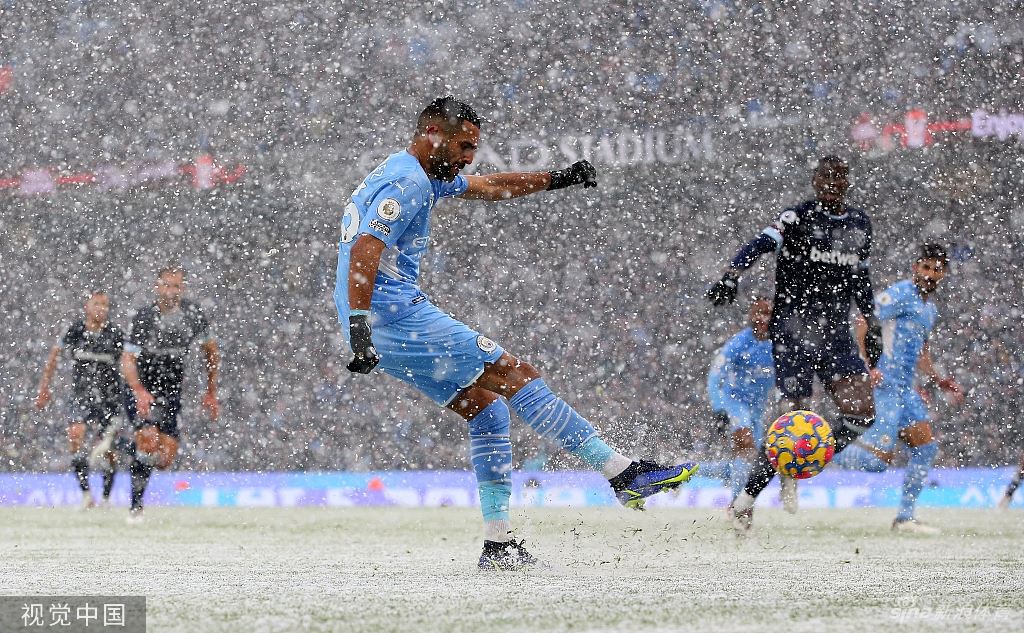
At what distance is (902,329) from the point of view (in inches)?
332

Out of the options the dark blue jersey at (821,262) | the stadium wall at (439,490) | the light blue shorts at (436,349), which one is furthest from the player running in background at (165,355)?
the light blue shorts at (436,349)

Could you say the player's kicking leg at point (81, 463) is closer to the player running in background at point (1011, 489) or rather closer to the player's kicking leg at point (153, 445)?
the player's kicking leg at point (153, 445)

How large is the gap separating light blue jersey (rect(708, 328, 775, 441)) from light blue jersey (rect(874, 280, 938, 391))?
1.04m

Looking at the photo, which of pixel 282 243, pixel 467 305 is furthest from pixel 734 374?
pixel 282 243

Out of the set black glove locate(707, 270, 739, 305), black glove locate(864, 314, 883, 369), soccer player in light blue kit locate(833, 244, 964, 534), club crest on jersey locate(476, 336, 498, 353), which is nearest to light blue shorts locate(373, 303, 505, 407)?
club crest on jersey locate(476, 336, 498, 353)

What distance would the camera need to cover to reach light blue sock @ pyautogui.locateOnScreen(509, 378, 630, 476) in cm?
489

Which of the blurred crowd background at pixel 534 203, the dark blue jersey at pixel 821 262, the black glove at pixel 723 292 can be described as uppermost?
the blurred crowd background at pixel 534 203

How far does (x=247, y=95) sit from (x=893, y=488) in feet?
27.9

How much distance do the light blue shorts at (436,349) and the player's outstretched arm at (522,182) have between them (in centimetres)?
58

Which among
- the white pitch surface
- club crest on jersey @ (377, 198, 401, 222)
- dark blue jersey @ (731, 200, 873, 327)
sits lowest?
the white pitch surface

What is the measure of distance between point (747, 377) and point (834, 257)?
240 cm

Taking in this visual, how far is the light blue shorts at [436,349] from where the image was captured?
4867 millimetres

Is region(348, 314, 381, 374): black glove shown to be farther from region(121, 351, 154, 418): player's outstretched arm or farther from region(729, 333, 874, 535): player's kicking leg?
region(121, 351, 154, 418): player's outstretched arm

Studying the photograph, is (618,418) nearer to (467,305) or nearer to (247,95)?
(467,305)
